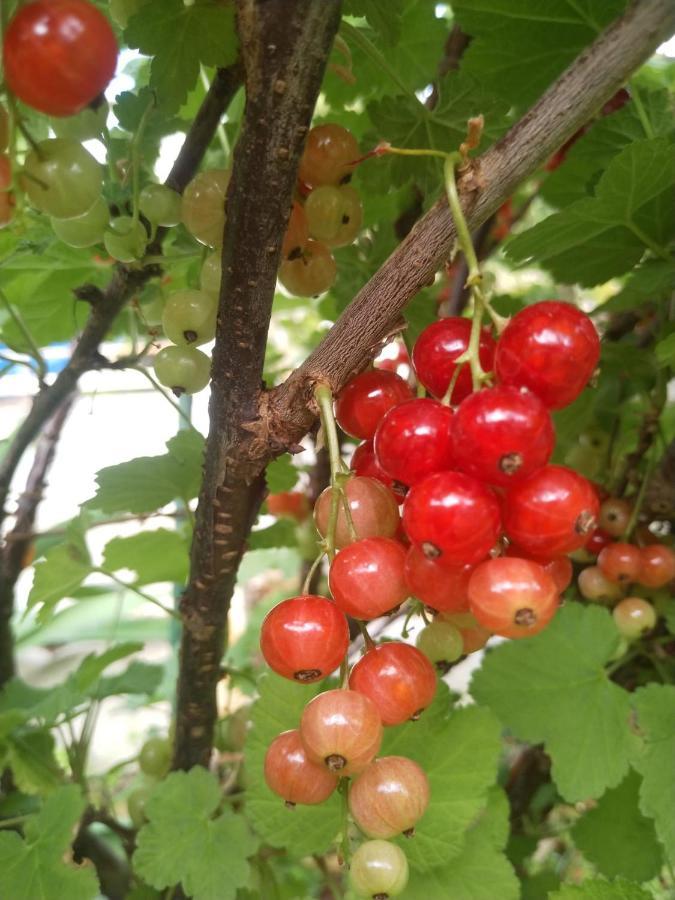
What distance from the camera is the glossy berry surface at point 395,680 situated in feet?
1.33

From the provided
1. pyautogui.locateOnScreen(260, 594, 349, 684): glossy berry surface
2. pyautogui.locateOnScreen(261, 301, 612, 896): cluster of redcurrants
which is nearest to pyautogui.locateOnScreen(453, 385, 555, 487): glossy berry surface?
pyautogui.locateOnScreen(261, 301, 612, 896): cluster of redcurrants

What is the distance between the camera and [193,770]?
Answer: 0.72m

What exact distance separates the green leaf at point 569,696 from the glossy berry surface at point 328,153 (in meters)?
0.50

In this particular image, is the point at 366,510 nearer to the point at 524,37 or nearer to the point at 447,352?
the point at 447,352

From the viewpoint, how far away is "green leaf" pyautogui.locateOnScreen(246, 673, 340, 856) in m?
0.67

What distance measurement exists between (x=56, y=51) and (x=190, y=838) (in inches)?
26.1

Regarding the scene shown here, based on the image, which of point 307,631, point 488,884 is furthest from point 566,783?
point 307,631

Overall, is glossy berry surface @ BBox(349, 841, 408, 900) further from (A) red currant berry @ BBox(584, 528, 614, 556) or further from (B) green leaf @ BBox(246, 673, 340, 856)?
(A) red currant berry @ BBox(584, 528, 614, 556)

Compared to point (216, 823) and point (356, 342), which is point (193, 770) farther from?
point (356, 342)

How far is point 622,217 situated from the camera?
0.61 m

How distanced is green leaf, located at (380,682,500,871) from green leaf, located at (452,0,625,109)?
0.57 metres

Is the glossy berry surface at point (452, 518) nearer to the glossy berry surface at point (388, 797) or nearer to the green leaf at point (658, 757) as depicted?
→ the glossy berry surface at point (388, 797)

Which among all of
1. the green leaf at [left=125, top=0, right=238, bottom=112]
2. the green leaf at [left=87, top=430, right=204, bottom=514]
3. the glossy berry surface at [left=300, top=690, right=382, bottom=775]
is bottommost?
the glossy berry surface at [left=300, top=690, right=382, bottom=775]

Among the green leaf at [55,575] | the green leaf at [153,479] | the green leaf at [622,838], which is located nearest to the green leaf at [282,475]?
the green leaf at [153,479]
